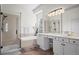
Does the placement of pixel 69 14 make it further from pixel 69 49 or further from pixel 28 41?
pixel 28 41

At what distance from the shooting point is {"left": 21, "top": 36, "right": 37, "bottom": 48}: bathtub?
2161 mm

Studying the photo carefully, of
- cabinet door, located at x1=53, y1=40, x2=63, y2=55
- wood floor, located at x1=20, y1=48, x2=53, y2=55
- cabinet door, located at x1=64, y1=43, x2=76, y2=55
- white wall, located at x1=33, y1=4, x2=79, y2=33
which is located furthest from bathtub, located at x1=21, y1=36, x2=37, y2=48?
cabinet door, located at x1=64, y1=43, x2=76, y2=55

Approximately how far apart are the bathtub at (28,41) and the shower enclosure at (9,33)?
83 mm

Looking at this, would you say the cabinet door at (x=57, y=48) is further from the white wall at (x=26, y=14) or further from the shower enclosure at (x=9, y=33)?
the shower enclosure at (x=9, y=33)

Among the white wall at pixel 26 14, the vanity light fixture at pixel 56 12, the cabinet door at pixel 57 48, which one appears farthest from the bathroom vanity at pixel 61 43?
the vanity light fixture at pixel 56 12

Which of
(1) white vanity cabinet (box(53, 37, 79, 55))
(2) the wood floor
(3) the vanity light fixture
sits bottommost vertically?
(2) the wood floor

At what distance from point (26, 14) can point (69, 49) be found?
3.55ft

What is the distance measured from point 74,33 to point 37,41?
73 cm

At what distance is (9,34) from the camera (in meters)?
2.16

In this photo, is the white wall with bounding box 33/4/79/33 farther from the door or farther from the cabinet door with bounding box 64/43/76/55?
the door

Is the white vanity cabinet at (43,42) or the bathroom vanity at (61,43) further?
the white vanity cabinet at (43,42)

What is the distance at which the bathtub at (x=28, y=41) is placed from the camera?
7.09 ft

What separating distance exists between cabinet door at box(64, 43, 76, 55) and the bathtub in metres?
0.62
